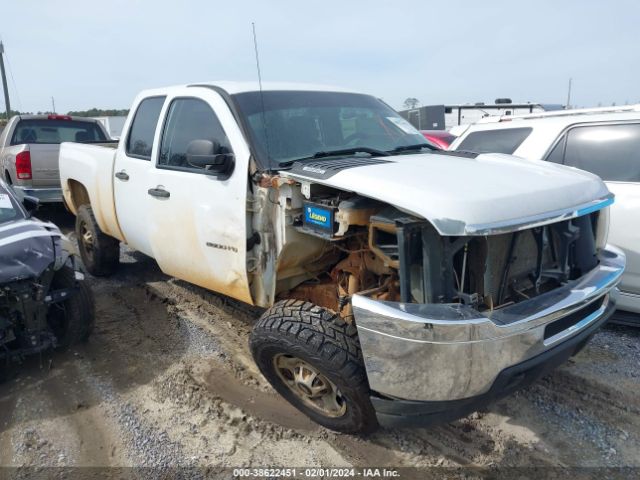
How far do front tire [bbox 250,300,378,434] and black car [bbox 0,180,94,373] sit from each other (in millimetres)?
1691

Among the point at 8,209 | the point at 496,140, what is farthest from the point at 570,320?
the point at 8,209

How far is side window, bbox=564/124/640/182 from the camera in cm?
412

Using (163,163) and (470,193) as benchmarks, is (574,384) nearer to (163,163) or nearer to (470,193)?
(470,193)

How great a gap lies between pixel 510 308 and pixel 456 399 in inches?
20.3

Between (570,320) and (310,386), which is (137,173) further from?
(570,320)

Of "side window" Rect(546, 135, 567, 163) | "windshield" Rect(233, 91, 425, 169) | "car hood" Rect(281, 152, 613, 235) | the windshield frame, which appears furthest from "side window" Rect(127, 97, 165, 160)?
"side window" Rect(546, 135, 567, 163)

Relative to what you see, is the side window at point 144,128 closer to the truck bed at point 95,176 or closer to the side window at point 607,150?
the truck bed at point 95,176

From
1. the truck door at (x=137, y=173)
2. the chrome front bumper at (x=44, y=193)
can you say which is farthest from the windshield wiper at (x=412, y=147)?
the chrome front bumper at (x=44, y=193)

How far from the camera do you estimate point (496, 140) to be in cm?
511

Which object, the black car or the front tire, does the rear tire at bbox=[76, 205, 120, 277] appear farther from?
the front tire

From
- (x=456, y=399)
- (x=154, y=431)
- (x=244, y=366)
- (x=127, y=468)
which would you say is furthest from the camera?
(x=244, y=366)

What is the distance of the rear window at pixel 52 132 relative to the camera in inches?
331

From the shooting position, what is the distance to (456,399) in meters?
2.35

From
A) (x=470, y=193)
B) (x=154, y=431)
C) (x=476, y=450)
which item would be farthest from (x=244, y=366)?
(x=470, y=193)
